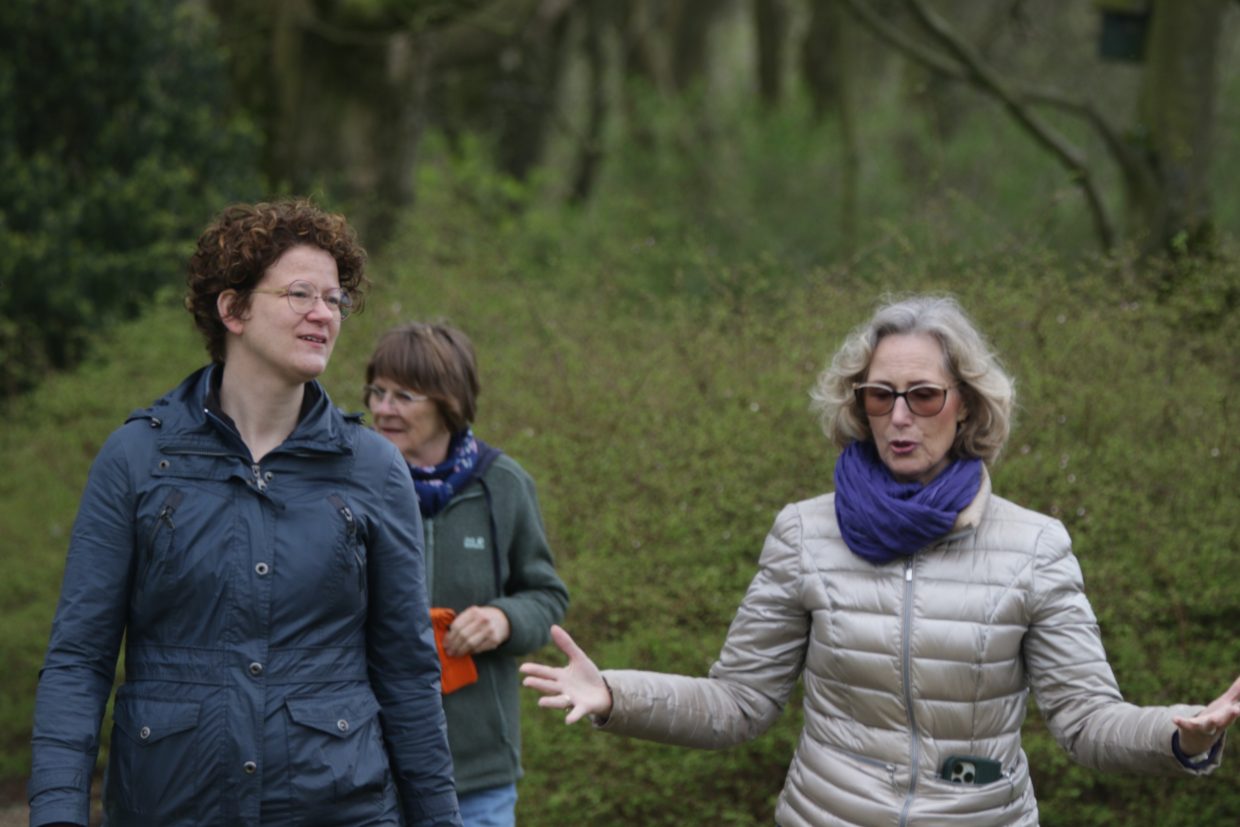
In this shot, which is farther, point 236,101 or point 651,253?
point 236,101

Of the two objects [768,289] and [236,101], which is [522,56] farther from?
[768,289]

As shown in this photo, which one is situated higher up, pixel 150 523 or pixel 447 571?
pixel 150 523

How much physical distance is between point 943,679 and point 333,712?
1177mm

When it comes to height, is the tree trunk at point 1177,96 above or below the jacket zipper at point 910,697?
above

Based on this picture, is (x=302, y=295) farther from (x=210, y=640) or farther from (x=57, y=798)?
(x=57, y=798)

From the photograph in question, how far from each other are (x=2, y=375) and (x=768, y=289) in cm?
500

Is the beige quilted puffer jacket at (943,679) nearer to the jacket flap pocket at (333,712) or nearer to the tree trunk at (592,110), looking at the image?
the jacket flap pocket at (333,712)

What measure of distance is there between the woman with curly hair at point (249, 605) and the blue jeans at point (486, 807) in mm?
852

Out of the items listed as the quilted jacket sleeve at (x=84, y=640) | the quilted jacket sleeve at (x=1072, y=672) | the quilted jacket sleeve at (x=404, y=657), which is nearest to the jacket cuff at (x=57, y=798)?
the quilted jacket sleeve at (x=84, y=640)

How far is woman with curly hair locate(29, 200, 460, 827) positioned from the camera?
276cm

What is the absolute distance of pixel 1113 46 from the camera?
891cm

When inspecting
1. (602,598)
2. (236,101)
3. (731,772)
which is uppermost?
(236,101)

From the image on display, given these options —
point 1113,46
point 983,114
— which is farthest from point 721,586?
point 983,114

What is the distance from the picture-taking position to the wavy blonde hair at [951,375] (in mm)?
3275
